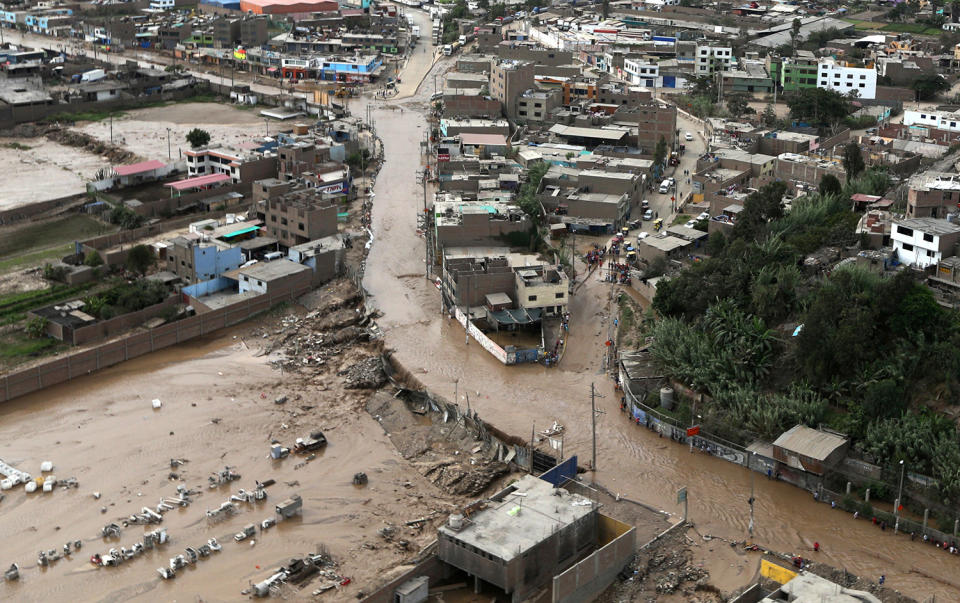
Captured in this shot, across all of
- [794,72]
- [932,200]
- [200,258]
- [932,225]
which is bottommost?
[200,258]

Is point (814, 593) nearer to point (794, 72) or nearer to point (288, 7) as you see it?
point (794, 72)

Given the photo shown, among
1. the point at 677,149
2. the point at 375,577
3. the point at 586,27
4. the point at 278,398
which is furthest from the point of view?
the point at 586,27

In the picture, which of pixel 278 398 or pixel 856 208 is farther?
pixel 856 208

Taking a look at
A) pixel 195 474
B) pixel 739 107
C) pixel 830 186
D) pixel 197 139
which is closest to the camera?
pixel 195 474

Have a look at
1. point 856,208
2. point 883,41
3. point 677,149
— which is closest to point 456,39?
point 883,41

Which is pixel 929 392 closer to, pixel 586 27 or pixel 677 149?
pixel 677 149

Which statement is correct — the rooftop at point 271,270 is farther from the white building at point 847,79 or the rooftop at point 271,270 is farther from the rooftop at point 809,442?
the white building at point 847,79

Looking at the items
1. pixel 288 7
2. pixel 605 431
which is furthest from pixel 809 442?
pixel 288 7

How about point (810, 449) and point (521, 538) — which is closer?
point (521, 538)
